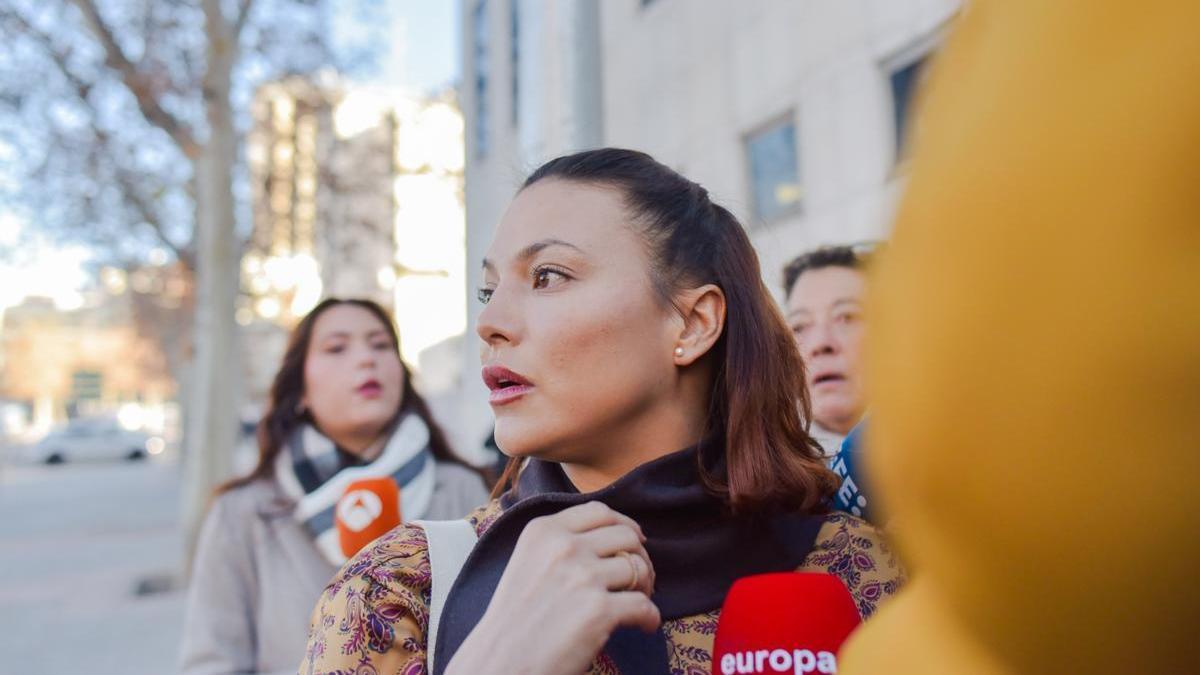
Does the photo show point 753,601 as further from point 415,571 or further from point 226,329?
point 226,329

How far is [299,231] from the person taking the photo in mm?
14523

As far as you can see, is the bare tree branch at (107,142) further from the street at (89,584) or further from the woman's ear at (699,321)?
the woman's ear at (699,321)

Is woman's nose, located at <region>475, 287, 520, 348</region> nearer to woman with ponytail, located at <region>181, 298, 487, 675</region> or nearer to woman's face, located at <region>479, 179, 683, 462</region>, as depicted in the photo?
woman's face, located at <region>479, 179, 683, 462</region>

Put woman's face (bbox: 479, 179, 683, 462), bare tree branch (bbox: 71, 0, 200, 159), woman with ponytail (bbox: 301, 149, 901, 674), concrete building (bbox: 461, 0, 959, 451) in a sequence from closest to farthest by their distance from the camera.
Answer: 1. woman with ponytail (bbox: 301, 149, 901, 674)
2. woman's face (bbox: 479, 179, 683, 462)
3. concrete building (bbox: 461, 0, 959, 451)
4. bare tree branch (bbox: 71, 0, 200, 159)

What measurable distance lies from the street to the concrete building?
417 centimetres

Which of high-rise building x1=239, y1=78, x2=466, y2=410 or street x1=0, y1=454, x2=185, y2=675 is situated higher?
high-rise building x1=239, y1=78, x2=466, y2=410

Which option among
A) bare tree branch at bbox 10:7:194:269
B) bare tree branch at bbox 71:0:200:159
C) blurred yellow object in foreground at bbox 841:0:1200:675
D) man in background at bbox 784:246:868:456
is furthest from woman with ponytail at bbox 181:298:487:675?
bare tree branch at bbox 10:7:194:269

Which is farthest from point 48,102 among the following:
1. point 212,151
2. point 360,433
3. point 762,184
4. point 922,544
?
point 922,544

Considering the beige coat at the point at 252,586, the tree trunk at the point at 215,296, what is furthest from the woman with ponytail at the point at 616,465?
the tree trunk at the point at 215,296

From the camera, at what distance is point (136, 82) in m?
10.0

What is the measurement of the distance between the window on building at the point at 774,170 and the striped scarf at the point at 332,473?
15.4ft

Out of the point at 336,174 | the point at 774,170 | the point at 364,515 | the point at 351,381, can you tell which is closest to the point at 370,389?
the point at 351,381

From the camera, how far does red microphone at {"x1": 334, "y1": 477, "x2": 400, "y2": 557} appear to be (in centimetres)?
251

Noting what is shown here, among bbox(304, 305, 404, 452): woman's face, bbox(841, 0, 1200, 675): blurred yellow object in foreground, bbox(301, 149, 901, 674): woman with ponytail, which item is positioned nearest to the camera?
bbox(841, 0, 1200, 675): blurred yellow object in foreground
